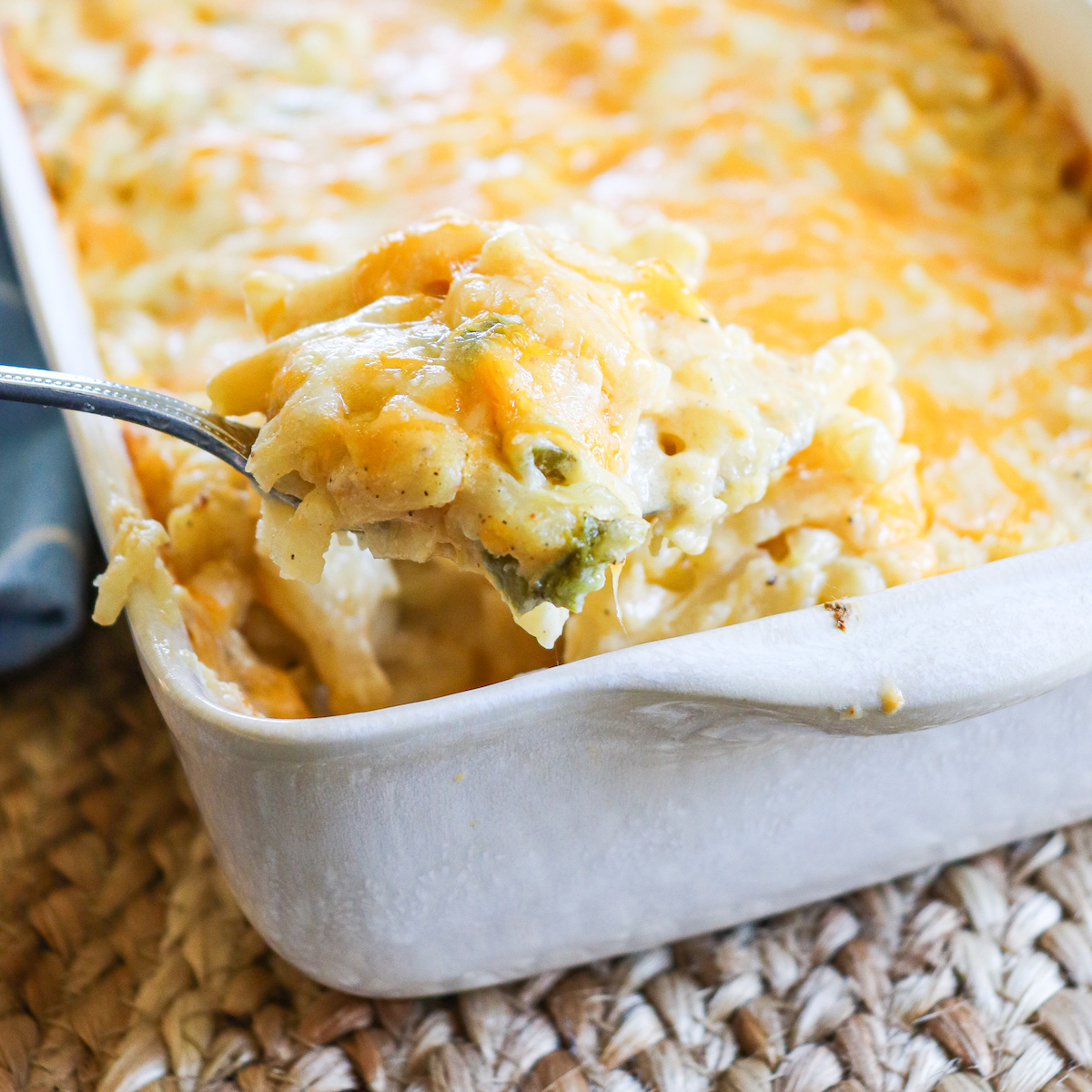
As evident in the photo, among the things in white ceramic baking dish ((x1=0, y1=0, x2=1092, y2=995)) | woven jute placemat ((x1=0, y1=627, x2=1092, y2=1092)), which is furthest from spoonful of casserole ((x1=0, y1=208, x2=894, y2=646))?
woven jute placemat ((x1=0, y1=627, x2=1092, y2=1092))

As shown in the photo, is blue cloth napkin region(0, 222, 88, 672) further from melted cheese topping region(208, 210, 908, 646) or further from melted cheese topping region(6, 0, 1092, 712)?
melted cheese topping region(208, 210, 908, 646)

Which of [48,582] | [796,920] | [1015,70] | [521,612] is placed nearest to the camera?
[521,612]

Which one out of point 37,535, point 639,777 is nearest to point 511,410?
point 639,777

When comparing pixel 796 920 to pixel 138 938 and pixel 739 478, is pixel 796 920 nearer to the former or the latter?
pixel 739 478

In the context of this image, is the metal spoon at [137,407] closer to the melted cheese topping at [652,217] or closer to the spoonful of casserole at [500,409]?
the spoonful of casserole at [500,409]

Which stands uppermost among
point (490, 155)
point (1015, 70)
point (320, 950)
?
point (1015, 70)

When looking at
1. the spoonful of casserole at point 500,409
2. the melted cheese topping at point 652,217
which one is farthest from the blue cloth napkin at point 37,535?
the spoonful of casserole at point 500,409

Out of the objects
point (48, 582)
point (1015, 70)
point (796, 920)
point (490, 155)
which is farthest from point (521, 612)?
point (1015, 70)

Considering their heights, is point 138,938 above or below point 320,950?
below
